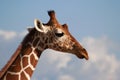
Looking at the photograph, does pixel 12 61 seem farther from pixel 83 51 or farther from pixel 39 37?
pixel 83 51

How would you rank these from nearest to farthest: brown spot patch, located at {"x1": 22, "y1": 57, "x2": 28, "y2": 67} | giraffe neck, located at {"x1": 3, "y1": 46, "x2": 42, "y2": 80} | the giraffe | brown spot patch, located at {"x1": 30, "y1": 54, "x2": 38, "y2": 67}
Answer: giraffe neck, located at {"x1": 3, "y1": 46, "x2": 42, "y2": 80}
the giraffe
brown spot patch, located at {"x1": 22, "y1": 57, "x2": 28, "y2": 67}
brown spot patch, located at {"x1": 30, "y1": 54, "x2": 38, "y2": 67}

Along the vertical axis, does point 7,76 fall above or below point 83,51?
below

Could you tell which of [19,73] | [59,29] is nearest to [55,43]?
[59,29]

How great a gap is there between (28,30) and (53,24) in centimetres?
79

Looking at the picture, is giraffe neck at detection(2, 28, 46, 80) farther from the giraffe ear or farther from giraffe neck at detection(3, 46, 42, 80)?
the giraffe ear

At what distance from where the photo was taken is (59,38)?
11883mm

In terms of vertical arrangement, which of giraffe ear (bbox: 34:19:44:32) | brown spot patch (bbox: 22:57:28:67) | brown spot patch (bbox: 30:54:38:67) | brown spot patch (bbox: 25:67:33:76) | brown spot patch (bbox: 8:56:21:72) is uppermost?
giraffe ear (bbox: 34:19:44:32)

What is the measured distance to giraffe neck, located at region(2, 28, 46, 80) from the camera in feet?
36.7

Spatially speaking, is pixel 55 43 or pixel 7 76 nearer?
pixel 7 76

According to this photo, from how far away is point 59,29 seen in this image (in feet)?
39.0

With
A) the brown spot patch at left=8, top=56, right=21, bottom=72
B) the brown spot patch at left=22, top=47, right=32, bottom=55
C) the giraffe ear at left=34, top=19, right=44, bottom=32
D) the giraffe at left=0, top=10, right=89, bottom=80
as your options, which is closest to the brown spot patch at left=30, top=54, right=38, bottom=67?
the giraffe at left=0, top=10, right=89, bottom=80

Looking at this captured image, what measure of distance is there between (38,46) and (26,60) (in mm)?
584

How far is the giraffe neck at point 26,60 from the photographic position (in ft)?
36.7

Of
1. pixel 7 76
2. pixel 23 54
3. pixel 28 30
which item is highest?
pixel 28 30
